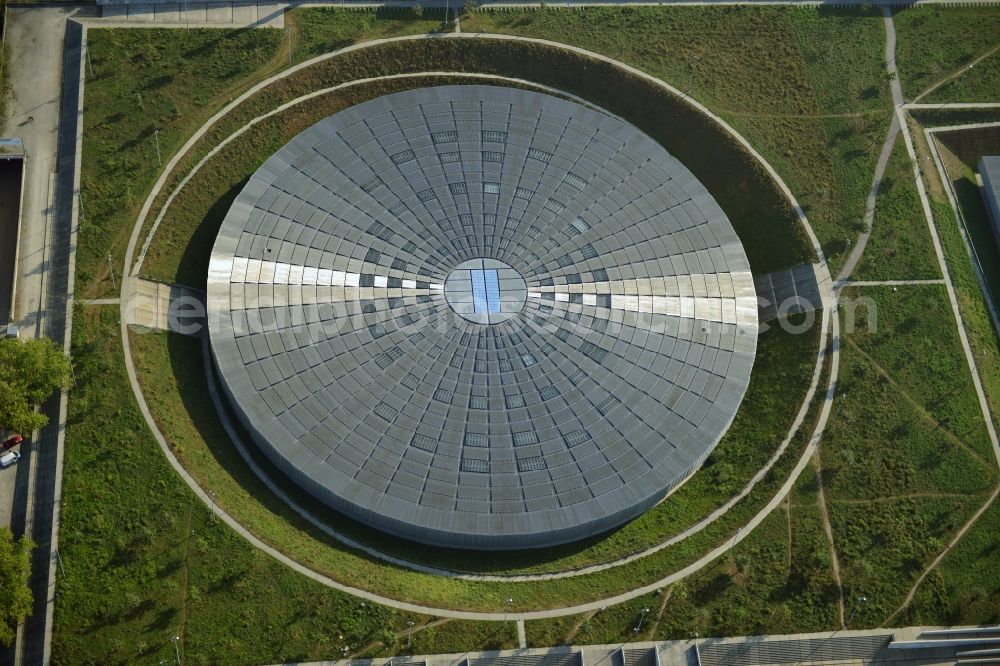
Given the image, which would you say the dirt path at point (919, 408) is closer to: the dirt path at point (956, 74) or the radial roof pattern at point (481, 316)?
the radial roof pattern at point (481, 316)

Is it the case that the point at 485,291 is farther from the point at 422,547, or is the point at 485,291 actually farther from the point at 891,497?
the point at 891,497

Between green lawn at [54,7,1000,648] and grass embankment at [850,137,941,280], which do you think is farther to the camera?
grass embankment at [850,137,941,280]

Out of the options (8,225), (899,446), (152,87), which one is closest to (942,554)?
(899,446)

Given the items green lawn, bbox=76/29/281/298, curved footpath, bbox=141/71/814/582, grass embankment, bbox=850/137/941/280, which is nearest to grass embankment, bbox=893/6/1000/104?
grass embankment, bbox=850/137/941/280

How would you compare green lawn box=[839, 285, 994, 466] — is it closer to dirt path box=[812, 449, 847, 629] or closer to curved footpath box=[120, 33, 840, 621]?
curved footpath box=[120, 33, 840, 621]

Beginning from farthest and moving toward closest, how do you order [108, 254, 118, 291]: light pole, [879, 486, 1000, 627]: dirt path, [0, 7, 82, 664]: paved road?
[108, 254, 118, 291]: light pole < [879, 486, 1000, 627]: dirt path < [0, 7, 82, 664]: paved road

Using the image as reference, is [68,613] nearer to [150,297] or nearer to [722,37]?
[150,297]
